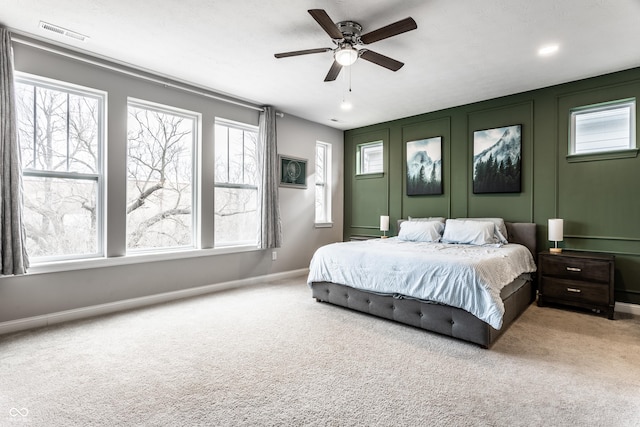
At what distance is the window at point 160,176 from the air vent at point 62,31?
814 millimetres

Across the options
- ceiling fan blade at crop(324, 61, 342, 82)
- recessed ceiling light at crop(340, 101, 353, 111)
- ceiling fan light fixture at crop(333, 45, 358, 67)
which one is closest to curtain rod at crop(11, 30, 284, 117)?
recessed ceiling light at crop(340, 101, 353, 111)

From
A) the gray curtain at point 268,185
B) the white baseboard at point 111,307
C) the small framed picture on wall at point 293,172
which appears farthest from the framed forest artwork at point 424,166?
the white baseboard at point 111,307

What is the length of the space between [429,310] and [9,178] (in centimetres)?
402

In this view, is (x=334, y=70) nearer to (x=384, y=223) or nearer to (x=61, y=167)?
(x=61, y=167)

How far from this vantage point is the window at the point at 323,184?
20.5 feet

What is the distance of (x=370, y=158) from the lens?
6.26 metres

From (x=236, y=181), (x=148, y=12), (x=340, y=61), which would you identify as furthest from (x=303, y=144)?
(x=148, y=12)

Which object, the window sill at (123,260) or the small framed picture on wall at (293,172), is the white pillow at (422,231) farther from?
the window sill at (123,260)

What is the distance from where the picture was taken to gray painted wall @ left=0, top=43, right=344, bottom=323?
121 inches

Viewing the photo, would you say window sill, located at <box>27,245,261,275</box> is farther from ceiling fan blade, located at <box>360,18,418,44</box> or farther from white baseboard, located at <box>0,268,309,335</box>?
ceiling fan blade, located at <box>360,18,418,44</box>

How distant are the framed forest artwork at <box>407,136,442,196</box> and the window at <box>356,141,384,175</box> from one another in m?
0.66

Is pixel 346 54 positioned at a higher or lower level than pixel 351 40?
lower

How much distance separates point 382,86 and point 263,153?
1993mm

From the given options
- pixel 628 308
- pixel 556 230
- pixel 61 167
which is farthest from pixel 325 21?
pixel 628 308
